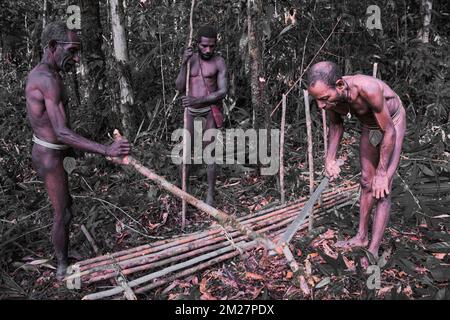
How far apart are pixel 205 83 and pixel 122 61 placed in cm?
124

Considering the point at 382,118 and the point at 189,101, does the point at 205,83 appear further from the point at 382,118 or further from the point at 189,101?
the point at 382,118

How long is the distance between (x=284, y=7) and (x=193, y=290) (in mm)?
4119

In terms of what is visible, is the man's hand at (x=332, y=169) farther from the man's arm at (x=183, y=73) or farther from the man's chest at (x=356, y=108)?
the man's arm at (x=183, y=73)

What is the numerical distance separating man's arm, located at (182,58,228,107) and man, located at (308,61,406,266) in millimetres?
1210

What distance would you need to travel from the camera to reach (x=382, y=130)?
2.73m

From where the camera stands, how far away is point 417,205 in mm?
3594

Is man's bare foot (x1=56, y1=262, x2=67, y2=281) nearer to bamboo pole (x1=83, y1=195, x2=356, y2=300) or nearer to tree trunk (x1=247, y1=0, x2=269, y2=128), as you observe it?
bamboo pole (x1=83, y1=195, x2=356, y2=300)

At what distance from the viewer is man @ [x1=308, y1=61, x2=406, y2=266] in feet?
8.35

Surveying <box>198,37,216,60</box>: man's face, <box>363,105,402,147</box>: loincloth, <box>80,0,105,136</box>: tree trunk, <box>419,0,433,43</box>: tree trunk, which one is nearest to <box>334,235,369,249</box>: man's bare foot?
<box>363,105,402,147</box>: loincloth

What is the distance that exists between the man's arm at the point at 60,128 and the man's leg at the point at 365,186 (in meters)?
1.67

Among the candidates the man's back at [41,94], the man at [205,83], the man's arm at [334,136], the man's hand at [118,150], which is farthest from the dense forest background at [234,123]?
the man's back at [41,94]

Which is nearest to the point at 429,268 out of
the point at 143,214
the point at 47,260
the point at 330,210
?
the point at 330,210

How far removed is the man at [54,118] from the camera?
2.63 m

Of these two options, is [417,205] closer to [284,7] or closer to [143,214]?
[143,214]
